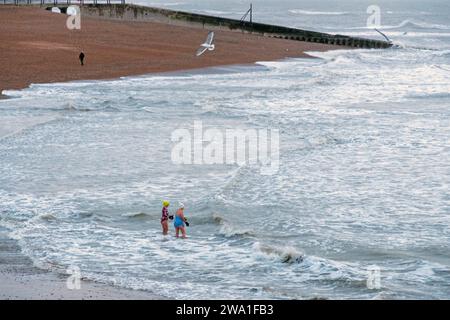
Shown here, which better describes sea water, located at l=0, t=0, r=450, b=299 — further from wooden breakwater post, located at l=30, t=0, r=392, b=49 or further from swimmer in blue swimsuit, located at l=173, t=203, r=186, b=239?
wooden breakwater post, located at l=30, t=0, r=392, b=49

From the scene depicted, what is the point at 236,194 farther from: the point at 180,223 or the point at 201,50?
the point at 201,50

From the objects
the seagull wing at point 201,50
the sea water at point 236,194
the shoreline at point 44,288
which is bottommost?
the sea water at point 236,194

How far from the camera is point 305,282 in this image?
1274cm

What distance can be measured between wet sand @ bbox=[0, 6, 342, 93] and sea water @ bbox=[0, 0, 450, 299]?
6163 millimetres

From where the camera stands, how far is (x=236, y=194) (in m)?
18.1

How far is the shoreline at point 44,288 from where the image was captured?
1173 cm

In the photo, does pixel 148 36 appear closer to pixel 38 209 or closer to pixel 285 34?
pixel 285 34
